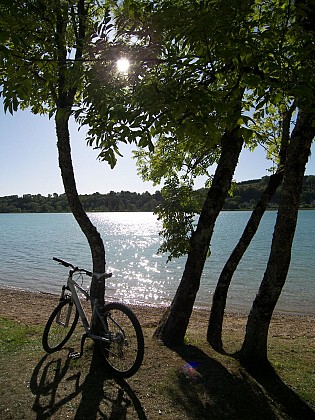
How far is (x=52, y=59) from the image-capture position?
176 inches

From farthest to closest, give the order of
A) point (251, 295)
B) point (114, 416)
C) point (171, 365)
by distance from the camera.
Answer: point (251, 295) → point (171, 365) → point (114, 416)

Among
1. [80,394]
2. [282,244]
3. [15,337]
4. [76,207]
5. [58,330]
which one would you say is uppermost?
[76,207]

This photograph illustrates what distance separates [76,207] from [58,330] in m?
2.08

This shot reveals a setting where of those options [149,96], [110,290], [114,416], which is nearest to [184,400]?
[114,416]

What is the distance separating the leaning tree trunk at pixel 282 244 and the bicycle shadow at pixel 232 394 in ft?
1.08

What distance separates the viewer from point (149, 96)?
3.49 m

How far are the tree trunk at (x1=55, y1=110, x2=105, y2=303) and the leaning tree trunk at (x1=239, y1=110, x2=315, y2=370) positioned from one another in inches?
98.0

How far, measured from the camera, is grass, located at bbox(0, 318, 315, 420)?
4.11 meters

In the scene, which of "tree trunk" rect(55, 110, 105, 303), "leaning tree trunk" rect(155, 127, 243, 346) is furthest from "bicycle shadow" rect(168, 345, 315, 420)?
"tree trunk" rect(55, 110, 105, 303)

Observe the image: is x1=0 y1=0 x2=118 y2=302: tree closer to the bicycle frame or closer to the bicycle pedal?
the bicycle frame

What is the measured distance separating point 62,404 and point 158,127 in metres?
3.35

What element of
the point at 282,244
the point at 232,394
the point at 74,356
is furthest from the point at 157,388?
the point at 282,244

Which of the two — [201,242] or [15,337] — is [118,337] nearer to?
[201,242]

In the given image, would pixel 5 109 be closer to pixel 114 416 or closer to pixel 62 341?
pixel 114 416
